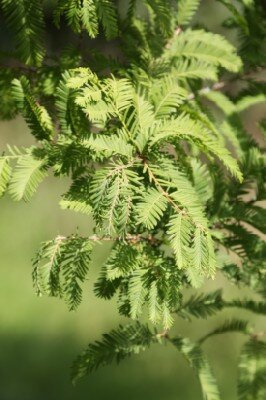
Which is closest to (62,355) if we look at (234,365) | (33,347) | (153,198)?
(33,347)

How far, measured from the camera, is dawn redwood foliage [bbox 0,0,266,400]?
48.5 inches

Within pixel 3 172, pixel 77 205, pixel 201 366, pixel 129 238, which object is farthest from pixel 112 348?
pixel 3 172

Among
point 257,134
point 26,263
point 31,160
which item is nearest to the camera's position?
point 31,160

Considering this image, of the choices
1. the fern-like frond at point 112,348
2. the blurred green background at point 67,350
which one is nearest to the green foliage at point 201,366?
the fern-like frond at point 112,348

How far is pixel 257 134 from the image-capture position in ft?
12.2

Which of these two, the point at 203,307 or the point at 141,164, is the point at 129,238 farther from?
the point at 203,307

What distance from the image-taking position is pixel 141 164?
1.26 metres

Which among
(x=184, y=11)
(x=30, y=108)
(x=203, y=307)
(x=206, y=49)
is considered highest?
(x=184, y=11)

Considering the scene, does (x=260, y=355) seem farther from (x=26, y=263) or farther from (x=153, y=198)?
(x=26, y=263)

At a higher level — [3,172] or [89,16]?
[89,16]

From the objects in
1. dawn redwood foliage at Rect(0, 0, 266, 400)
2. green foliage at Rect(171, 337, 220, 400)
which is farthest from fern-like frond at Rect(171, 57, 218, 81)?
green foliage at Rect(171, 337, 220, 400)

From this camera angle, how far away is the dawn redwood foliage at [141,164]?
1231 mm

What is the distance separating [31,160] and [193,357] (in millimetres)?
838

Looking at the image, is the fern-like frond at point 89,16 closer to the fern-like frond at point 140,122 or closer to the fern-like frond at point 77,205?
the fern-like frond at point 140,122
